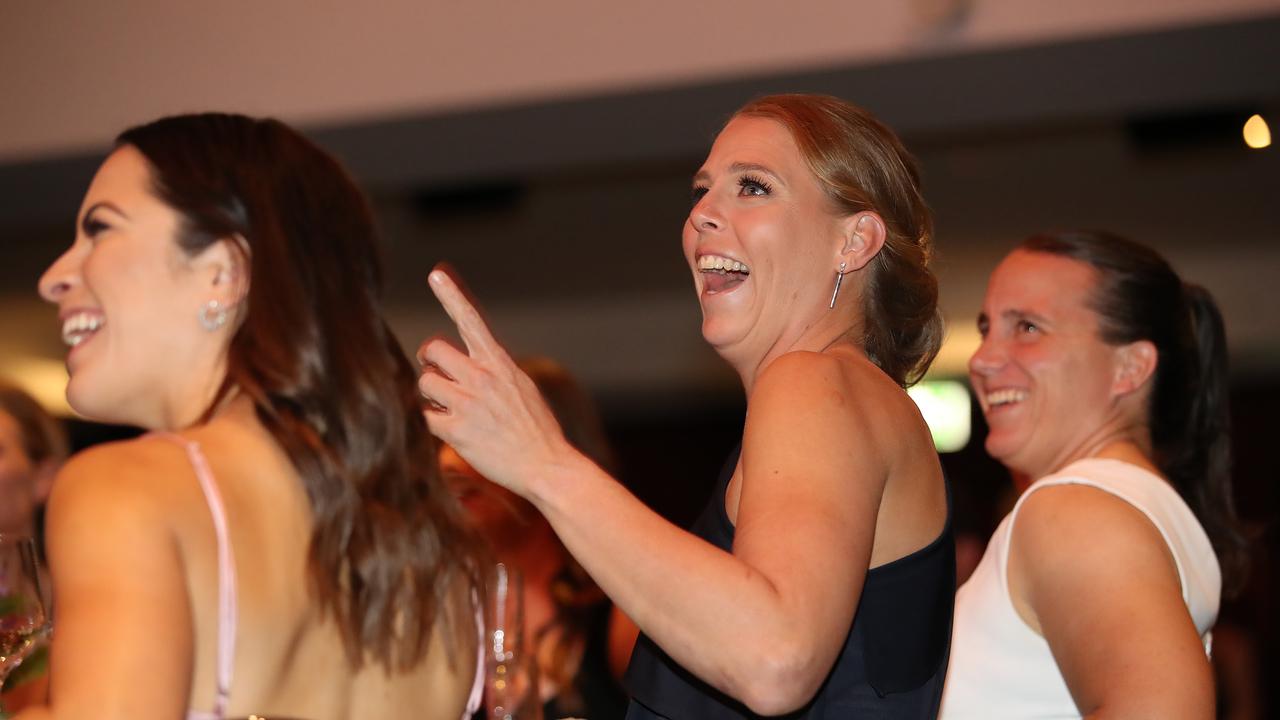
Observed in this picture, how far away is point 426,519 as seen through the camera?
1.70 m

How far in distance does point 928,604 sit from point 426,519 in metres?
0.63

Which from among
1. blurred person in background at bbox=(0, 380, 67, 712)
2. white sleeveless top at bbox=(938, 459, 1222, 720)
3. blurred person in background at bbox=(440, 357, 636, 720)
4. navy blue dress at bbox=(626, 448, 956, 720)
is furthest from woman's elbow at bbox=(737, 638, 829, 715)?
blurred person in background at bbox=(0, 380, 67, 712)

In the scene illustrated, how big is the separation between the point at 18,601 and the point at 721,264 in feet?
3.44

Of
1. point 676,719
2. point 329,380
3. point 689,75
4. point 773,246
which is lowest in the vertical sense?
point 676,719

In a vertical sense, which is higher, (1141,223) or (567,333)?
(1141,223)

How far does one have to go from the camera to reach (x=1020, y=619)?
2270 millimetres

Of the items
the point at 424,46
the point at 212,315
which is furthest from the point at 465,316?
the point at 424,46

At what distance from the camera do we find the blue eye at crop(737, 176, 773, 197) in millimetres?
1937

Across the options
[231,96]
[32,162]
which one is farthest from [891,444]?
[32,162]

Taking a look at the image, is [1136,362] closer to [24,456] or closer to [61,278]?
[61,278]

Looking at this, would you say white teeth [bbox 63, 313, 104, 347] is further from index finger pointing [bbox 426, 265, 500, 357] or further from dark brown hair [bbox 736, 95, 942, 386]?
dark brown hair [bbox 736, 95, 942, 386]

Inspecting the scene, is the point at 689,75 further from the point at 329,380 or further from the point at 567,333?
the point at 567,333

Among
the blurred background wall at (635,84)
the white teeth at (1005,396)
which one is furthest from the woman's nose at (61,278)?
the blurred background wall at (635,84)

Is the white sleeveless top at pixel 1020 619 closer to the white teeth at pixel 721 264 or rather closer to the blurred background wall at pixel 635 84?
the white teeth at pixel 721 264
